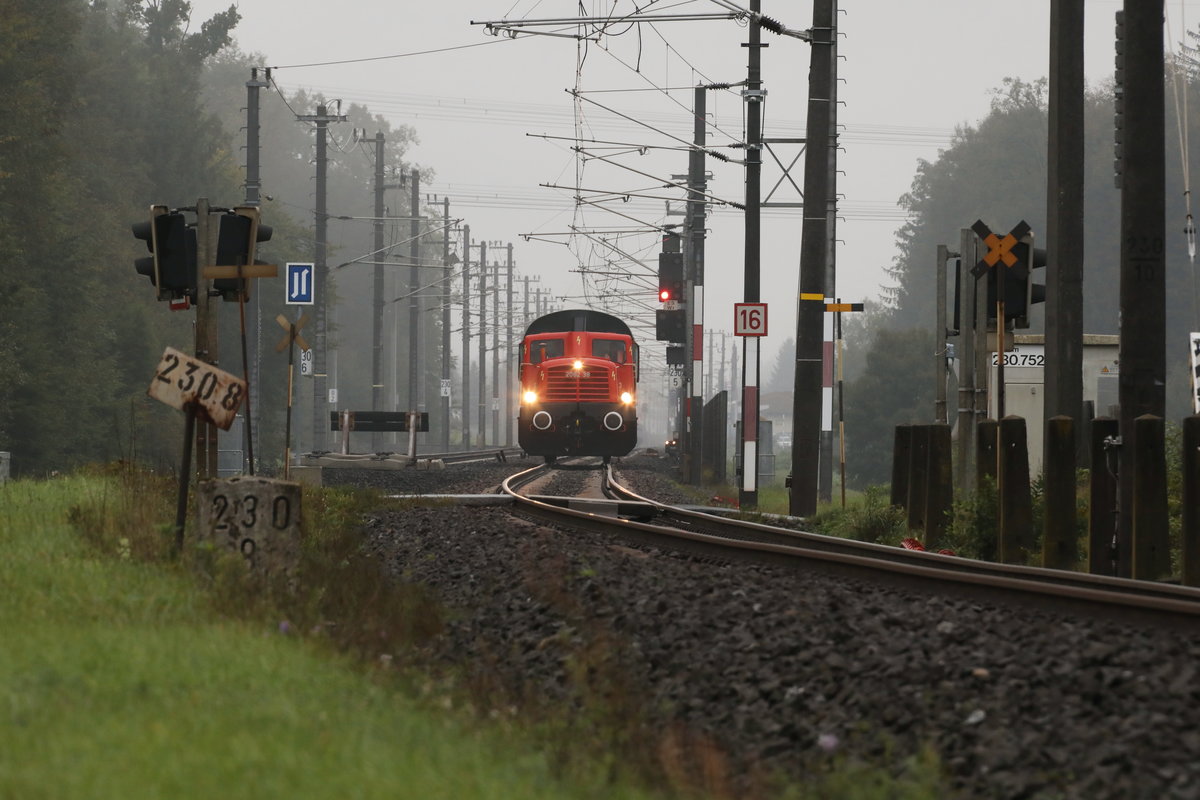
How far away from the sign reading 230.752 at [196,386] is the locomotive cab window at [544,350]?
79.6ft

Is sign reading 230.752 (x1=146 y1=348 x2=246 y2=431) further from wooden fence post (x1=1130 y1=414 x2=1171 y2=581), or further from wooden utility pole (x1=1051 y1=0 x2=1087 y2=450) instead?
wooden utility pole (x1=1051 y1=0 x2=1087 y2=450)

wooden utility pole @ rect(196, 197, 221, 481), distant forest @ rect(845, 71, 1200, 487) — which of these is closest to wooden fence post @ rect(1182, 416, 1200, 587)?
wooden utility pole @ rect(196, 197, 221, 481)

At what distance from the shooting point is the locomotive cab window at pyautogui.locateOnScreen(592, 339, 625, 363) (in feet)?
115

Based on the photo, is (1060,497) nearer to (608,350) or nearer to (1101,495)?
(1101,495)

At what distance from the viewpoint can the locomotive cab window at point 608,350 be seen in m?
35.0

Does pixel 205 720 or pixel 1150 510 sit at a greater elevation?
pixel 1150 510

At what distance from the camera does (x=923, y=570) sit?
949 centimetres

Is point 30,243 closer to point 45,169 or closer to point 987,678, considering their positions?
point 45,169

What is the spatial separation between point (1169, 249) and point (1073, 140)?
70884 mm

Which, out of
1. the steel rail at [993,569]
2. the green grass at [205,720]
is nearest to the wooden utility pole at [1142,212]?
the steel rail at [993,569]

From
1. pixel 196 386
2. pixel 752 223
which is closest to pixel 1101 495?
pixel 196 386

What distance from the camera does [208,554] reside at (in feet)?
31.8

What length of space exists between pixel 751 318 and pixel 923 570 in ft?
51.4

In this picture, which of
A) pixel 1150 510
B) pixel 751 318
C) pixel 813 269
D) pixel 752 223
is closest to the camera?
pixel 1150 510
